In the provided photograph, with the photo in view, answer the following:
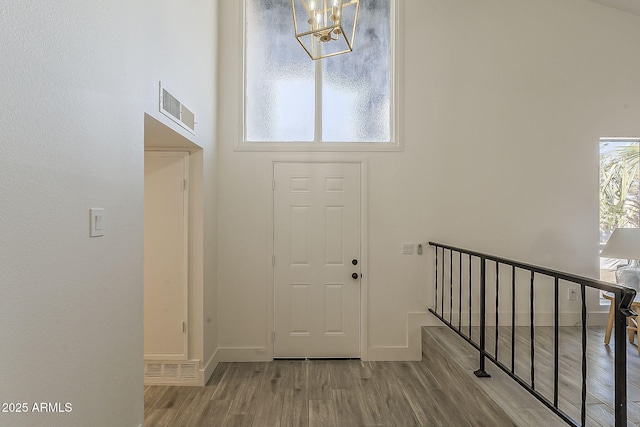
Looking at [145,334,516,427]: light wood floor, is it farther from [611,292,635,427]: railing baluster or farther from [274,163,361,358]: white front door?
[611,292,635,427]: railing baluster

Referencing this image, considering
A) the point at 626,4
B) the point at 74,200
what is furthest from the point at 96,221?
the point at 626,4

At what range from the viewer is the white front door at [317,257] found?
3.51 metres

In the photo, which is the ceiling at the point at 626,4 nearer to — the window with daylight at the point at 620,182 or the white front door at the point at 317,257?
the window with daylight at the point at 620,182

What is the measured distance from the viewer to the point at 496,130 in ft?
11.6

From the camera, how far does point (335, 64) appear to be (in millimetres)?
3637

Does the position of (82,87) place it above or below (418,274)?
above

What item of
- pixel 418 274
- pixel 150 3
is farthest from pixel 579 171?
pixel 150 3

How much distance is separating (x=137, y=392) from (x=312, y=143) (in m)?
2.63

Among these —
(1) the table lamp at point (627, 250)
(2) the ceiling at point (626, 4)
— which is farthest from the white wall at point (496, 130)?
(1) the table lamp at point (627, 250)

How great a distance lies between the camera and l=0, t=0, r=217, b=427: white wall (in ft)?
3.17

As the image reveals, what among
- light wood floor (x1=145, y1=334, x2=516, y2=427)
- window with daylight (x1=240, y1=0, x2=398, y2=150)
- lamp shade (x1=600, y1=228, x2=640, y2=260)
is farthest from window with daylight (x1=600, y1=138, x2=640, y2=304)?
light wood floor (x1=145, y1=334, x2=516, y2=427)

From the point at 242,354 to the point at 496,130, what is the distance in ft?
11.9

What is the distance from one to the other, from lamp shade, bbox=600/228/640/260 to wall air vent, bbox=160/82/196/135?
3.70 meters

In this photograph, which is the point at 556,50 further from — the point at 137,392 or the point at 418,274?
the point at 137,392
